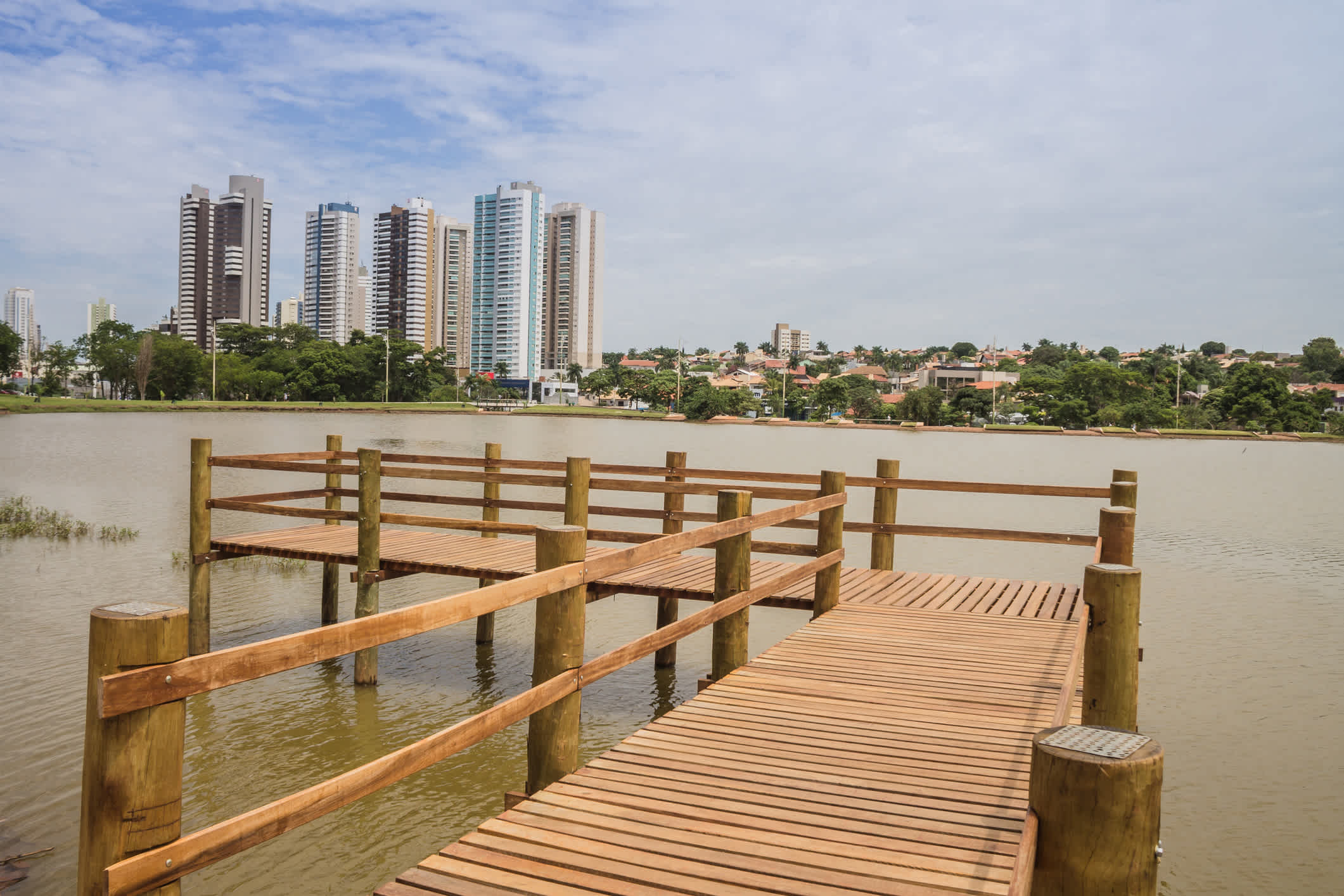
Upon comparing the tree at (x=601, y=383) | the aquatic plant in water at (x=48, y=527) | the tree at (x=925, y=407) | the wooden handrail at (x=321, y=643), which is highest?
the tree at (x=601, y=383)

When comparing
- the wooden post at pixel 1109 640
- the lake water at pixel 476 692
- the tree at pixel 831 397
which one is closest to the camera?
the wooden post at pixel 1109 640

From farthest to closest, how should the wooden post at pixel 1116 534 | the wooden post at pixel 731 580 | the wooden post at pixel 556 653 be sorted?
the wooden post at pixel 731 580 < the wooden post at pixel 1116 534 < the wooden post at pixel 556 653

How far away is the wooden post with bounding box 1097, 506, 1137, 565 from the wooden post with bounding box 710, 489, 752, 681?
2.19m

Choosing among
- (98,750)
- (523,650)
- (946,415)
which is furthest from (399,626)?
(946,415)

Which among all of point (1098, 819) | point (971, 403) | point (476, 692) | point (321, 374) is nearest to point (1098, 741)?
point (1098, 819)

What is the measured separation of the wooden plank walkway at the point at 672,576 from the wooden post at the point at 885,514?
246mm

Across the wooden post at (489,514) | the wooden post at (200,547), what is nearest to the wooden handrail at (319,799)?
the wooden post at (489,514)

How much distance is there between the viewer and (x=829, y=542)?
302 inches

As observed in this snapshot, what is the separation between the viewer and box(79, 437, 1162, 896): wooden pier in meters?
2.37

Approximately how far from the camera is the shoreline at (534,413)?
95125 millimetres

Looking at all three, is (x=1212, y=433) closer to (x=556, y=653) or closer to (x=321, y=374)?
(x=321, y=374)

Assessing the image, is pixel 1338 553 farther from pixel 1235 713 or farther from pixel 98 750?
pixel 98 750

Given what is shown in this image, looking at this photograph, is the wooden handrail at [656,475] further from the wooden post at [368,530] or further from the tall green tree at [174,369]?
the tall green tree at [174,369]

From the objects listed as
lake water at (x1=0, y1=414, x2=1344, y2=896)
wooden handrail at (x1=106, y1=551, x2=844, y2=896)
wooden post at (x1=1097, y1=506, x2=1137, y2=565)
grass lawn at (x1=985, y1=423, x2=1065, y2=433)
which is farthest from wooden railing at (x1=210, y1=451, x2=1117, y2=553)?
grass lawn at (x1=985, y1=423, x2=1065, y2=433)
